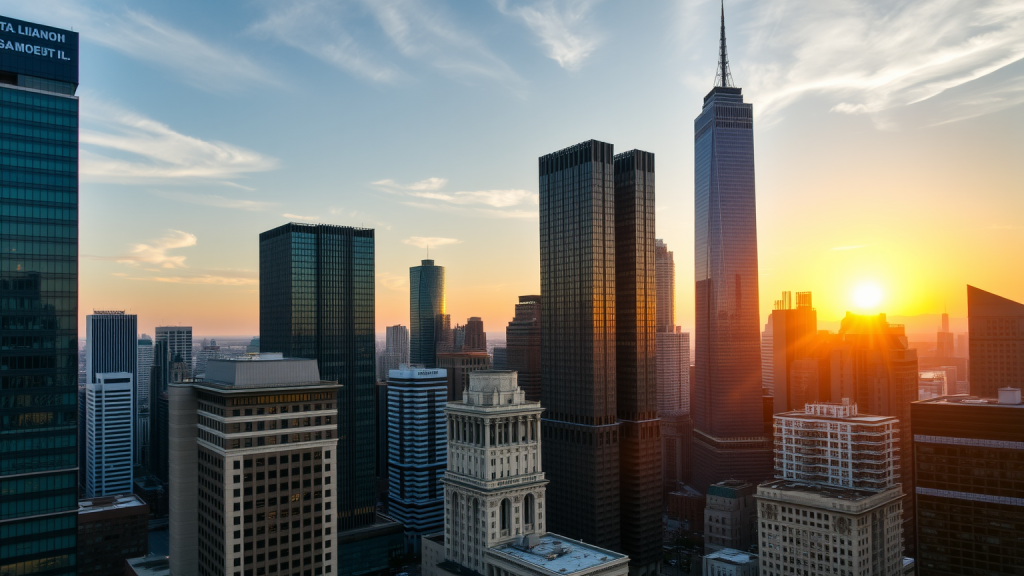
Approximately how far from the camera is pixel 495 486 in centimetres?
17400

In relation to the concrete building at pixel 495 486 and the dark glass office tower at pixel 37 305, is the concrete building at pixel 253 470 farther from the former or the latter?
the concrete building at pixel 495 486

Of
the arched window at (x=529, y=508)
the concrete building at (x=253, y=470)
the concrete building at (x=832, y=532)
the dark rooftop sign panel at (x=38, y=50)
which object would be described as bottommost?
the concrete building at (x=832, y=532)

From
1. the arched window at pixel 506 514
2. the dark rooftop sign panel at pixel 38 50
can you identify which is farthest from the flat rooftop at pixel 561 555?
the dark rooftop sign panel at pixel 38 50

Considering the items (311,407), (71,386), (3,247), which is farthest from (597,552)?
(3,247)

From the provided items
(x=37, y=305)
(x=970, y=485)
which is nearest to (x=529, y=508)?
(x=37, y=305)

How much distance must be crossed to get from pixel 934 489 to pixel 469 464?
13448cm

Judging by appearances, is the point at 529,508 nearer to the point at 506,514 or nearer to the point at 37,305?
the point at 506,514

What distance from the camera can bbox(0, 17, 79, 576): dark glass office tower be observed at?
12406 cm

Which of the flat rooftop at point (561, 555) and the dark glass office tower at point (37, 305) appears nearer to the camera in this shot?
the dark glass office tower at point (37, 305)

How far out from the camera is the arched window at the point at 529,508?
595 feet

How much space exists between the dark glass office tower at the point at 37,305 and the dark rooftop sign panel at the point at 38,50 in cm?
19

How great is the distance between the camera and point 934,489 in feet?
634

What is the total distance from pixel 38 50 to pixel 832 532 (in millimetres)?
222062

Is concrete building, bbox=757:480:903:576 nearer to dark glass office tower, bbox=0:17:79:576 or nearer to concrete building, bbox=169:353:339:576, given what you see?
concrete building, bbox=169:353:339:576
